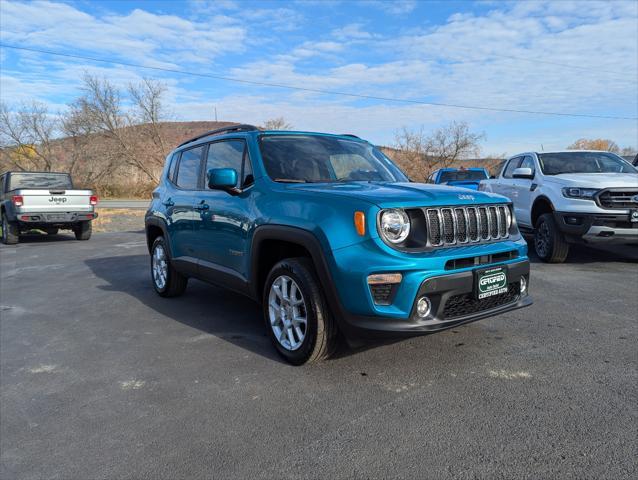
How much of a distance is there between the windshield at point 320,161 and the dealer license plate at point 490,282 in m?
1.45

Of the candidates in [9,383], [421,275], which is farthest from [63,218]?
[421,275]

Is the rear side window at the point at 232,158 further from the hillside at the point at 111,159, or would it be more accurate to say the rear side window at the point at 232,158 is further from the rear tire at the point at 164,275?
the hillside at the point at 111,159

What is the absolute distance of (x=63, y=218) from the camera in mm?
12180

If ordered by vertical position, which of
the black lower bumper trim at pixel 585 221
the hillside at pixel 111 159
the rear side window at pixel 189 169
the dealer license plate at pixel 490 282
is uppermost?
the hillside at pixel 111 159

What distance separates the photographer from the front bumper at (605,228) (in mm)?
6867

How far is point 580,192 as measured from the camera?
7168mm

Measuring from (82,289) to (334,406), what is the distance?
5.15 meters

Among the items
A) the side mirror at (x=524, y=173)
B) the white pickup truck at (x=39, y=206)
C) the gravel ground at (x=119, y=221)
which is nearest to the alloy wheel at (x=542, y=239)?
the side mirror at (x=524, y=173)

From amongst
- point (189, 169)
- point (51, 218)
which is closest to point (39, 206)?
point (51, 218)

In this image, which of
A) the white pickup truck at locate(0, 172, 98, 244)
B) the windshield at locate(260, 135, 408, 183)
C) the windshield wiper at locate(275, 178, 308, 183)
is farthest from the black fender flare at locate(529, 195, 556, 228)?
the white pickup truck at locate(0, 172, 98, 244)

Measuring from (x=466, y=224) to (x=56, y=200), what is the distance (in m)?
11.6

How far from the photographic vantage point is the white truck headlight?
23.1ft

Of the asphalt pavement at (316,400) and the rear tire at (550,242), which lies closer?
the asphalt pavement at (316,400)

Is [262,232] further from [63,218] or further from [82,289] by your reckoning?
[63,218]
